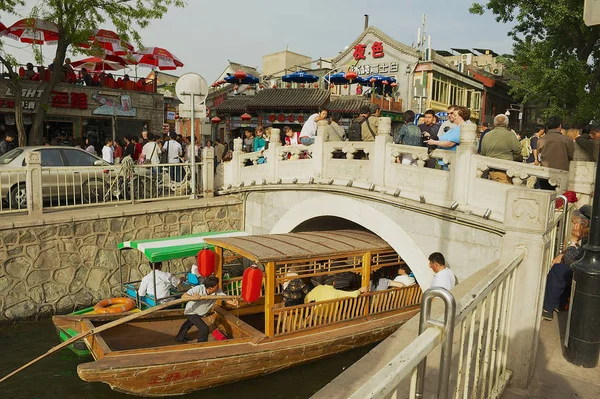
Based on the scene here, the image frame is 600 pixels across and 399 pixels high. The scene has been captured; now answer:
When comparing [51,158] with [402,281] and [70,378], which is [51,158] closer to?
[70,378]

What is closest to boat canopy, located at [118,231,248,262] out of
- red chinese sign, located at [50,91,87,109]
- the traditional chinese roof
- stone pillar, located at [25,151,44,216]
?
stone pillar, located at [25,151,44,216]

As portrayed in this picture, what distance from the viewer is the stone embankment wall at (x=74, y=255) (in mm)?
9719

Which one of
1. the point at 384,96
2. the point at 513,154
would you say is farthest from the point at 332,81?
the point at 513,154

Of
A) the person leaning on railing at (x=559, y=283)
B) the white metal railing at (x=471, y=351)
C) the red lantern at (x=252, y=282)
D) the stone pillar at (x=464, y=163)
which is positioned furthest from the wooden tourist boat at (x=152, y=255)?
the white metal railing at (x=471, y=351)

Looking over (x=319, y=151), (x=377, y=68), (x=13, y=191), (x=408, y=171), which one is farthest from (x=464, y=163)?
(x=377, y=68)

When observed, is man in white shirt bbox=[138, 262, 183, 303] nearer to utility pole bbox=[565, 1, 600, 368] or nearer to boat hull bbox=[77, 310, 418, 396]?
boat hull bbox=[77, 310, 418, 396]

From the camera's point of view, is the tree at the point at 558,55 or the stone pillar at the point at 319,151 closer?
the stone pillar at the point at 319,151

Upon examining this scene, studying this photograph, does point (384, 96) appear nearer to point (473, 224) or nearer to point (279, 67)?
point (279, 67)

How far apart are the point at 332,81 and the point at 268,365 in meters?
20.5

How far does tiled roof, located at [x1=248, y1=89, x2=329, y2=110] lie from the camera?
995 inches

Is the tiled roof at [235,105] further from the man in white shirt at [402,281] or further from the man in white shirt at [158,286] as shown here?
the man in white shirt at [402,281]

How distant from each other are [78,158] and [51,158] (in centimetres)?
58

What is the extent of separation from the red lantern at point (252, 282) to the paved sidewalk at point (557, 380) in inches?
182

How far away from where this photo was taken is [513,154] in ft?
24.8
